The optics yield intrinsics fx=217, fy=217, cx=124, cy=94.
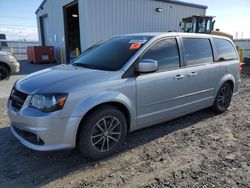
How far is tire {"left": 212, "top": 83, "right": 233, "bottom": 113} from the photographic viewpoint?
4.80 m

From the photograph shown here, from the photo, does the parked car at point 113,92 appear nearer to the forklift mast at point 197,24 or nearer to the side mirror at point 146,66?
the side mirror at point 146,66

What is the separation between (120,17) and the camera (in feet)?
42.4

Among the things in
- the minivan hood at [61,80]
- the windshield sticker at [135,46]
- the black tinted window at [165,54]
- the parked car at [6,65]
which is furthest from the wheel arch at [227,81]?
the parked car at [6,65]

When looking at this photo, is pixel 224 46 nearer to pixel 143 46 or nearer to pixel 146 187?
pixel 143 46

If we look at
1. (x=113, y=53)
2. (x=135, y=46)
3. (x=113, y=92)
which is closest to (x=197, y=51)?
(x=135, y=46)

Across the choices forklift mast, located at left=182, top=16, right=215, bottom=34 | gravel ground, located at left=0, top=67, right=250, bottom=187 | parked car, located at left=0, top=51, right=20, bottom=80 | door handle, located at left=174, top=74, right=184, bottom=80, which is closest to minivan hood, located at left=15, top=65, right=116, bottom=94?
gravel ground, located at left=0, top=67, right=250, bottom=187

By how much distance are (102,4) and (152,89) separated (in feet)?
32.8

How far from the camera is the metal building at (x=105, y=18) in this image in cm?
1205

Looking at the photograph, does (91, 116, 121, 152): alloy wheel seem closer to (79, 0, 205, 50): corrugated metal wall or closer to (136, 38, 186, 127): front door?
(136, 38, 186, 127): front door

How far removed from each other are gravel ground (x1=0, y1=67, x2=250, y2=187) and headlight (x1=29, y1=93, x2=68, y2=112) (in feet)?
2.83

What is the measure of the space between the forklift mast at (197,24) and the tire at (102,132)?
13.8m

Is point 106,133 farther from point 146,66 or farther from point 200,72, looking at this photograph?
point 200,72

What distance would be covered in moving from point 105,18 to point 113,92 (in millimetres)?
10303

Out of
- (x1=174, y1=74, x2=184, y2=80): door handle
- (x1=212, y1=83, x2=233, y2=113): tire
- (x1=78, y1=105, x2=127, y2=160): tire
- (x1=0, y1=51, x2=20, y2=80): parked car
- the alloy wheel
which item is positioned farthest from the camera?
(x1=0, y1=51, x2=20, y2=80): parked car
